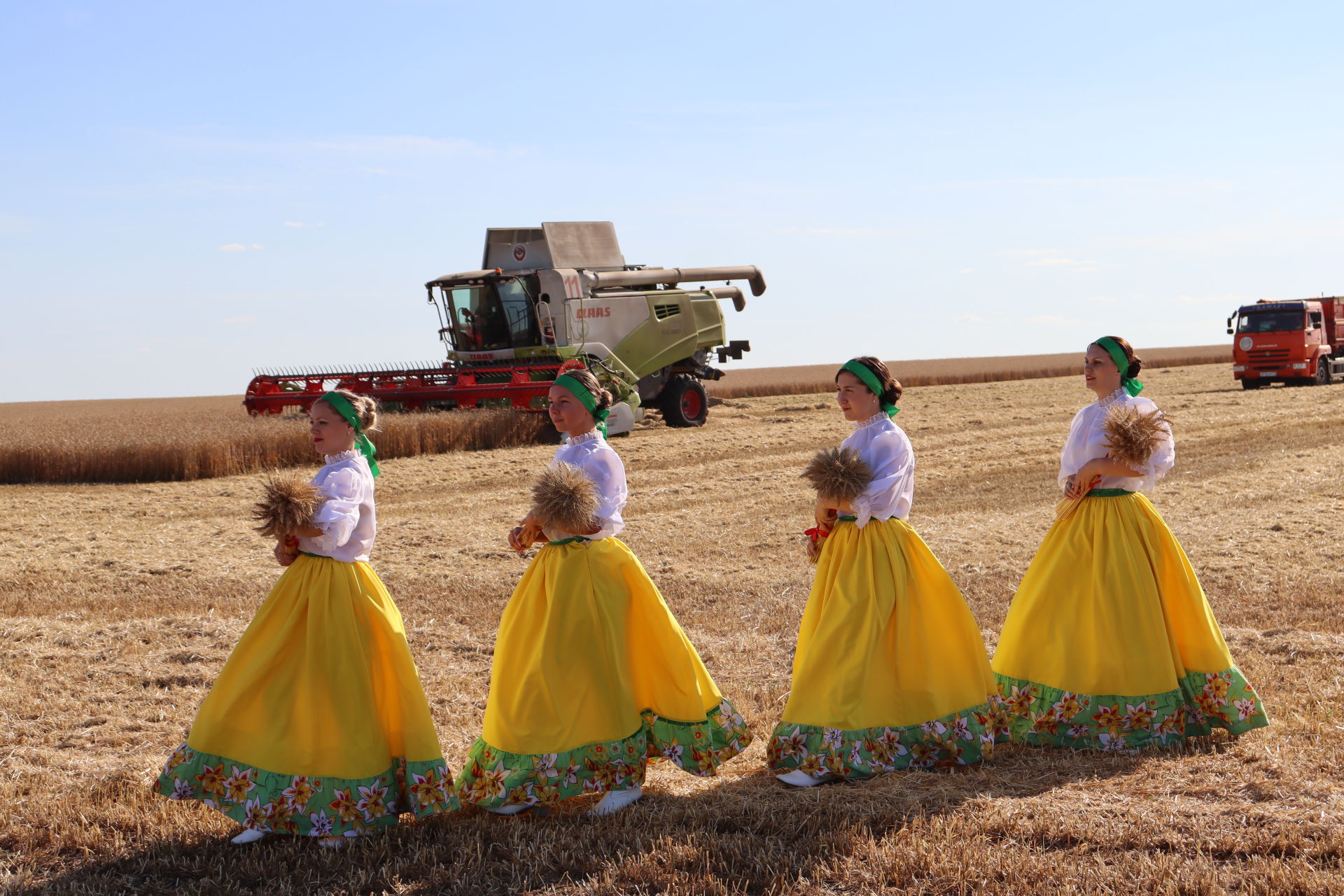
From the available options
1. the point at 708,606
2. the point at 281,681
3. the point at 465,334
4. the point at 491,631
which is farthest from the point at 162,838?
the point at 465,334

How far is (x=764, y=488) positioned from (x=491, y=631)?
6.57 meters

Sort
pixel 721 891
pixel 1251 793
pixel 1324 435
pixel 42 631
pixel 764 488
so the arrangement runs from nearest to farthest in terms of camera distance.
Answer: pixel 721 891 < pixel 1251 793 < pixel 42 631 < pixel 764 488 < pixel 1324 435

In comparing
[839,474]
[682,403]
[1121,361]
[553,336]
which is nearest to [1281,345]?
[682,403]

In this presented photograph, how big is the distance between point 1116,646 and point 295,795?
3.09 meters

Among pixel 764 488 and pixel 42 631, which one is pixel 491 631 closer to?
pixel 42 631

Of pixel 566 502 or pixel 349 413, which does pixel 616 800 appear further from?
pixel 349 413

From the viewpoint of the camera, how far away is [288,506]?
12.3 feet

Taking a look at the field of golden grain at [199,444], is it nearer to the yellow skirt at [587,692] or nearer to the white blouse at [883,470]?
the yellow skirt at [587,692]

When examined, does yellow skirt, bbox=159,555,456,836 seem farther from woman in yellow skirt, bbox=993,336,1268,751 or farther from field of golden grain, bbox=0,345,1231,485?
field of golden grain, bbox=0,345,1231,485

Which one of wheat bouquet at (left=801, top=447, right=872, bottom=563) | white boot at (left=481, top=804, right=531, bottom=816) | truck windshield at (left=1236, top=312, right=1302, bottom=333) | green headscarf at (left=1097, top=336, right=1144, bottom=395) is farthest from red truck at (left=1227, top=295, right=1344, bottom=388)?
white boot at (left=481, top=804, right=531, bottom=816)

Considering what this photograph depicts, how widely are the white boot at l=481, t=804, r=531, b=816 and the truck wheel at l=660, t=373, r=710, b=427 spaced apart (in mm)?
17725

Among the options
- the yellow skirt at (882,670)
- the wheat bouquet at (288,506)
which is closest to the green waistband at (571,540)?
the wheat bouquet at (288,506)

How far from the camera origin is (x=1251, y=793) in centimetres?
391

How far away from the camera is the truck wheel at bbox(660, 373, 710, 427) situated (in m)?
21.5
